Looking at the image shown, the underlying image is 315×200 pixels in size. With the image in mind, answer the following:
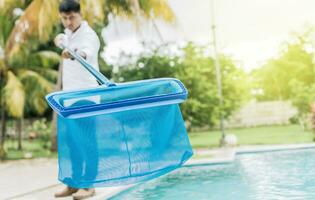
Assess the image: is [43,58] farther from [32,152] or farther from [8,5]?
[32,152]

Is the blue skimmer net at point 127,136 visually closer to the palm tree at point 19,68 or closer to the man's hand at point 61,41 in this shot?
the man's hand at point 61,41

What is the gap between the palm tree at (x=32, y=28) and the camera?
11047 millimetres

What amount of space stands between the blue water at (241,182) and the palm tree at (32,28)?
4.63 m

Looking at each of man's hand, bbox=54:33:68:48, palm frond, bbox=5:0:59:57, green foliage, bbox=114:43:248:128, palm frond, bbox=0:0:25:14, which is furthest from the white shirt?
green foliage, bbox=114:43:248:128

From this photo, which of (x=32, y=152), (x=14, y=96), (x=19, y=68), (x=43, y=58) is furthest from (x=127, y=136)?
(x=32, y=152)

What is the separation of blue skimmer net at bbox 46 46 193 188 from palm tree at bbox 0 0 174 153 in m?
7.90

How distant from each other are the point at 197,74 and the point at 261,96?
99.6 ft

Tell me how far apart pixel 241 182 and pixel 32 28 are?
284 inches

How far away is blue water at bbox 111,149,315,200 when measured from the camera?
513 cm

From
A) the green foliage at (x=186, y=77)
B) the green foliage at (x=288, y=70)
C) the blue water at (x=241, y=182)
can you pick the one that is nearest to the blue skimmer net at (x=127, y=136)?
the blue water at (x=241, y=182)

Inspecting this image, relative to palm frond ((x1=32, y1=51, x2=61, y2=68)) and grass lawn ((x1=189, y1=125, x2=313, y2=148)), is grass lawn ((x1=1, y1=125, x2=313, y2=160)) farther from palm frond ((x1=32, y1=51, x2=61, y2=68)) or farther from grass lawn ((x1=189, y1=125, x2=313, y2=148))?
palm frond ((x1=32, y1=51, x2=61, y2=68))

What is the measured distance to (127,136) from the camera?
3262 millimetres

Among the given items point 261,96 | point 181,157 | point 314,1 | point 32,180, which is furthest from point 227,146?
point 261,96

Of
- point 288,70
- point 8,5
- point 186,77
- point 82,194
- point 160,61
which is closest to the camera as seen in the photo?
point 82,194
